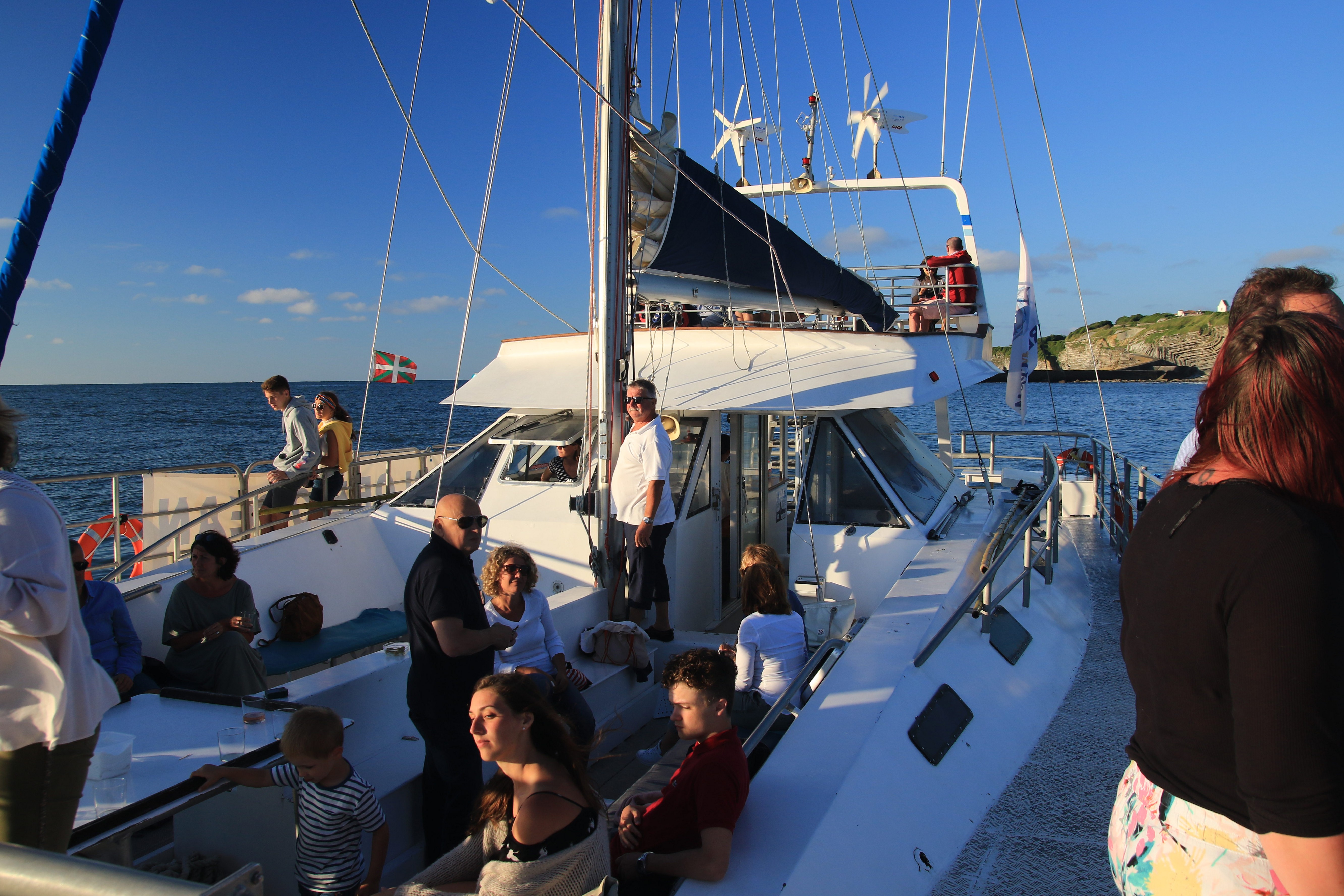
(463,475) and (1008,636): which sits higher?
(463,475)

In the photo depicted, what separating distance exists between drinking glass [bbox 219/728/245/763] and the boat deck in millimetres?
2334

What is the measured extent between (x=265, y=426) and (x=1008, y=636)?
2665 inches

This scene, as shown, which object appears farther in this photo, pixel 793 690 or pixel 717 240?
pixel 717 240

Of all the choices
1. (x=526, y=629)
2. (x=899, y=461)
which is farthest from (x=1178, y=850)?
(x=899, y=461)

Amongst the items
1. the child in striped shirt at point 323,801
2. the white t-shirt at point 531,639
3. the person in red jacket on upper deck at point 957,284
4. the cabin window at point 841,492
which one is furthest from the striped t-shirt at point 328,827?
the person in red jacket on upper deck at point 957,284

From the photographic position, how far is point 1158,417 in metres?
52.4

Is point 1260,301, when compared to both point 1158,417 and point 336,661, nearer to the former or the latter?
point 336,661

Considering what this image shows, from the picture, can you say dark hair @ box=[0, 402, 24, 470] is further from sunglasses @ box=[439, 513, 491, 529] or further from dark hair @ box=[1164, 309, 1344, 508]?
dark hair @ box=[1164, 309, 1344, 508]

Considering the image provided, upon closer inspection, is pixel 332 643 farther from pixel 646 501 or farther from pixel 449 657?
pixel 449 657

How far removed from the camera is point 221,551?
13.5 feet

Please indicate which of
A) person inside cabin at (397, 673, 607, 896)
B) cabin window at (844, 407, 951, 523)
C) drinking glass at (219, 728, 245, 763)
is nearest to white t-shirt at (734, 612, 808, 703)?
person inside cabin at (397, 673, 607, 896)

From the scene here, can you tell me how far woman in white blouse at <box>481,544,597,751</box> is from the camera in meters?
3.68

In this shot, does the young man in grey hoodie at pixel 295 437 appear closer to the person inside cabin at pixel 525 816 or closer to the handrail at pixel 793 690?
the handrail at pixel 793 690

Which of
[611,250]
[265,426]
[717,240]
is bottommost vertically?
[265,426]
